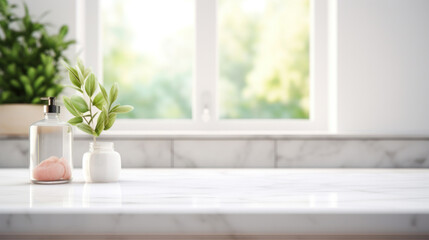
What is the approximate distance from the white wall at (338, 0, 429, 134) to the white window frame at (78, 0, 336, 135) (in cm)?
16

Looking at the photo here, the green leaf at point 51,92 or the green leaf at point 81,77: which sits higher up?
the green leaf at point 51,92

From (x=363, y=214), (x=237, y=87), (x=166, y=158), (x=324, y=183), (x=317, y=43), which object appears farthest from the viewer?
(x=237, y=87)

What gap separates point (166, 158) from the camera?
5.45 ft

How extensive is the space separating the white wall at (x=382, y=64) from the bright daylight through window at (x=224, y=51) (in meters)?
0.30

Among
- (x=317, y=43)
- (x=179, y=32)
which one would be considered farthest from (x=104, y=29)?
(x=317, y=43)

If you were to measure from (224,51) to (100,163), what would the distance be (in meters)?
1.42

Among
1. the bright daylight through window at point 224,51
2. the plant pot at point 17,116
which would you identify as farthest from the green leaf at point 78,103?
the bright daylight through window at point 224,51

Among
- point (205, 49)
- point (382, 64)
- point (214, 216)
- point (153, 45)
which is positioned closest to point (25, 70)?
point (153, 45)

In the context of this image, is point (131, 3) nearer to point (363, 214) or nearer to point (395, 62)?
point (395, 62)

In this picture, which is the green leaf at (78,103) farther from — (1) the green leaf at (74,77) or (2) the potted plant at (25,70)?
(2) the potted plant at (25,70)

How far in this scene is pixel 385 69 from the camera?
190cm

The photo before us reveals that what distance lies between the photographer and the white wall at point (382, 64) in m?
1.90

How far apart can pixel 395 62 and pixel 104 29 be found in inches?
63.5

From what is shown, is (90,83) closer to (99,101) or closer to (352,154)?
(99,101)
